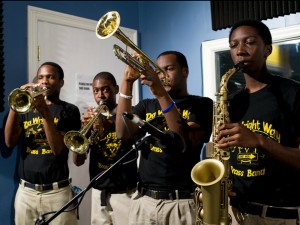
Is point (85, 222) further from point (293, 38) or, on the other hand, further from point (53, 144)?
point (293, 38)

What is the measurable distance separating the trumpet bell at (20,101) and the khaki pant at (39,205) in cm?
68

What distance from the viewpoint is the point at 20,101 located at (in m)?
2.84

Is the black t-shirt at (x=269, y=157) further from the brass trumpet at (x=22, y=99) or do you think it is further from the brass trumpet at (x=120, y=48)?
the brass trumpet at (x=22, y=99)

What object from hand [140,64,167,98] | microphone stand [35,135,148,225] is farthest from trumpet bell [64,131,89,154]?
microphone stand [35,135,148,225]

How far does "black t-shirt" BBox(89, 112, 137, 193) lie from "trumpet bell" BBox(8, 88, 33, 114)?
63cm

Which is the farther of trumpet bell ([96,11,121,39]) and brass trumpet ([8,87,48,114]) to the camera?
brass trumpet ([8,87,48,114])

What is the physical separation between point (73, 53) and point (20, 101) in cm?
116

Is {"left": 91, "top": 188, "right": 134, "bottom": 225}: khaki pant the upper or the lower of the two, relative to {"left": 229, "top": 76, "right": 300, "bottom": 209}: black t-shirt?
lower

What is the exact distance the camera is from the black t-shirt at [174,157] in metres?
2.17

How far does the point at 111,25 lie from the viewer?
2.35m

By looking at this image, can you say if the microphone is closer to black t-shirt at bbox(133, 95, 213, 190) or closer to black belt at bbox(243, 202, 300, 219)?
black t-shirt at bbox(133, 95, 213, 190)

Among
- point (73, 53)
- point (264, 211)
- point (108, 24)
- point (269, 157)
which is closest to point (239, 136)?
point (269, 157)

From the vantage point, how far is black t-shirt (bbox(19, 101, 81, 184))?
278cm

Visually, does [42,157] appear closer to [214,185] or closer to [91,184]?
[91,184]
